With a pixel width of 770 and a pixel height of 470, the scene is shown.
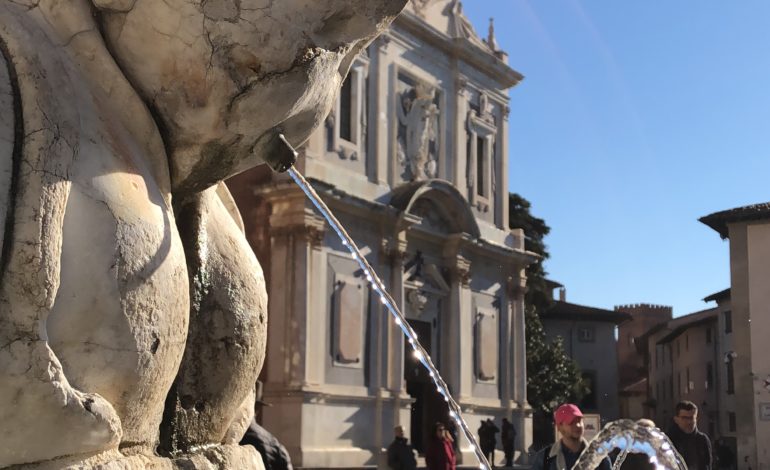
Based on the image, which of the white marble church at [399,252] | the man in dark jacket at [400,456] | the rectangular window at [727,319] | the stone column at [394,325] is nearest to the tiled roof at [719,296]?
the rectangular window at [727,319]

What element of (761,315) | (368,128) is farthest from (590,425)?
(761,315)

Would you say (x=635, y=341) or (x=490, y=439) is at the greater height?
(x=635, y=341)

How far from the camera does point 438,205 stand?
21438mm

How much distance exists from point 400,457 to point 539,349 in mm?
22065

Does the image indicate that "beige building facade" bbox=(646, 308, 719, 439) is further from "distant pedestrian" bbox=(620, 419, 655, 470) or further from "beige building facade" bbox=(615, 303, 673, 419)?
"distant pedestrian" bbox=(620, 419, 655, 470)

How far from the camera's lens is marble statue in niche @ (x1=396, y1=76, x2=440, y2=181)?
21.1 metres

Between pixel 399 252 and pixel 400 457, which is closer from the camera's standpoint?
pixel 400 457

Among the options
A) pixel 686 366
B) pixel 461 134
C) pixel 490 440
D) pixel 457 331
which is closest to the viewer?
pixel 490 440

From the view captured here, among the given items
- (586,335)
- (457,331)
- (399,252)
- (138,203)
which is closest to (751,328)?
(457,331)

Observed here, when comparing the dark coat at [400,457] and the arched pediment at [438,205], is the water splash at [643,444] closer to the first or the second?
the dark coat at [400,457]

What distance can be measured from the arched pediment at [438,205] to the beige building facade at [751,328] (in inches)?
307

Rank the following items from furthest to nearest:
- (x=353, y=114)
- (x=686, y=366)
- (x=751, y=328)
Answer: (x=686, y=366), (x=751, y=328), (x=353, y=114)

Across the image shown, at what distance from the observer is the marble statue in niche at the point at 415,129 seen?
21.1 m

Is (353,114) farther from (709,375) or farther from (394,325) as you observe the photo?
(709,375)
